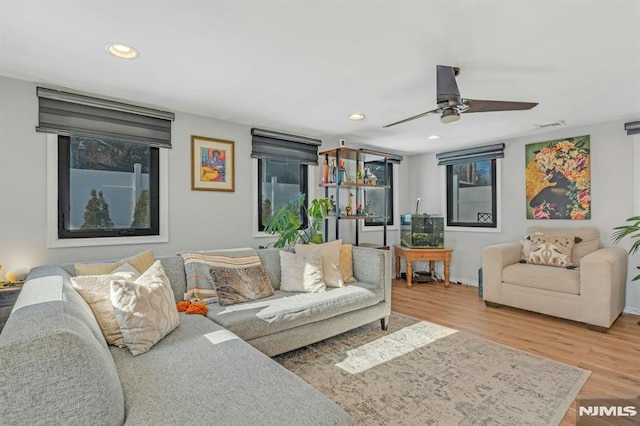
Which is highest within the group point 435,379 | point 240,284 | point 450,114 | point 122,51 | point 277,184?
point 122,51

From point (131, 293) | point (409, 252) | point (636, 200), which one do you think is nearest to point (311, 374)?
point (131, 293)

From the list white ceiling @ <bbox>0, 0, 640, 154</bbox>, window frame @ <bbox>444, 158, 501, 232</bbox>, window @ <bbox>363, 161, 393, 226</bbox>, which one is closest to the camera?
white ceiling @ <bbox>0, 0, 640, 154</bbox>

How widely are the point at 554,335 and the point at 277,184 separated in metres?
3.29

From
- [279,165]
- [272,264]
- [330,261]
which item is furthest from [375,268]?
[279,165]

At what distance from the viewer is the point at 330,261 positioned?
10.3 ft

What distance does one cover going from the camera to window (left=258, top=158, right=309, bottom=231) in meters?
3.90

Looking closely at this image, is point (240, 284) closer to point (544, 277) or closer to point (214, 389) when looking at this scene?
point (214, 389)

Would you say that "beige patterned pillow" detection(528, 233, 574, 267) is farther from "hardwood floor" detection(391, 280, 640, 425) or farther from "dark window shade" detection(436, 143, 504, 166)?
"dark window shade" detection(436, 143, 504, 166)

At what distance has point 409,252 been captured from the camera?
16.1 ft

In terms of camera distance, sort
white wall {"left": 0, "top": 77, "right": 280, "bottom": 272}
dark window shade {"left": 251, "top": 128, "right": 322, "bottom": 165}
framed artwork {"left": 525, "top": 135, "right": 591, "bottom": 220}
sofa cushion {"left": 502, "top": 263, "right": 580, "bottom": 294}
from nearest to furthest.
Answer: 1. white wall {"left": 0, "top": 77, "right": 280, "bottom": 272}
2. sofa cushion {"left": 502, "top": 263, "right": 580, "bottom": 294}
3. dark window shade {"left": 251, "top": 128, "right": 322, "bottom": 165}
4. framed artwork {"left": 525, "top": 135, "right": 591, "bottom": 220}

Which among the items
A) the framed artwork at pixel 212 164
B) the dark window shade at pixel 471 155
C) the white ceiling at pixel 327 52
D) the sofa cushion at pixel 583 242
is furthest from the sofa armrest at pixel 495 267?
the framed artwork at pixel 212 164

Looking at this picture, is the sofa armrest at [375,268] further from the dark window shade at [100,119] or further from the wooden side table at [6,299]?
the wooden side table at [6,299]

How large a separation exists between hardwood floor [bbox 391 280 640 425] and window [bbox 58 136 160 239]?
2977mm

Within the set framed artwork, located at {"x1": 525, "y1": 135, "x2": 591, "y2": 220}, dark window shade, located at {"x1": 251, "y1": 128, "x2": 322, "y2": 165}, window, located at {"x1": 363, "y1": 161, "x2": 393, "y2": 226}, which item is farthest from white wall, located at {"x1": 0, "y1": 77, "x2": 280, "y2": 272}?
framed artwork, located at {"x1": 525, "y1": 135, "x2": 591, "y2": 220}
